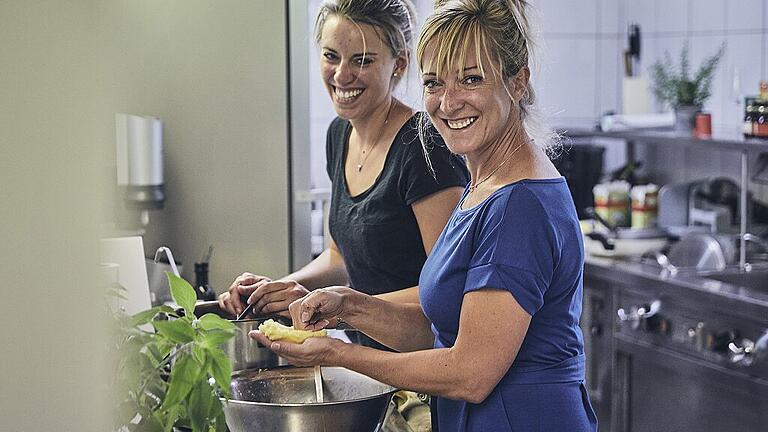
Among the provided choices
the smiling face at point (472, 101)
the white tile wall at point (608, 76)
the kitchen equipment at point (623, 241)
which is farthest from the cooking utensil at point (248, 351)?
the white tile wall at point (608, 76)

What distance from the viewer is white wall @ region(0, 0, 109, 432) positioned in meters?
0.49

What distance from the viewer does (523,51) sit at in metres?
1.53

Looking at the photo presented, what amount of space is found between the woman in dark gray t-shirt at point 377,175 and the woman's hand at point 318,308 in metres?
0.19

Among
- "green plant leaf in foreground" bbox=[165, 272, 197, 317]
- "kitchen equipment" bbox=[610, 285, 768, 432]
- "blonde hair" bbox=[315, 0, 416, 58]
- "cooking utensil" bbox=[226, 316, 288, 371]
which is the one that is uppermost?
"blonde hair" bbox=[315, 0, 416, 58]

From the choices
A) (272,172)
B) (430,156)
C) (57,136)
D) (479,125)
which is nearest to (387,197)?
(430,156)

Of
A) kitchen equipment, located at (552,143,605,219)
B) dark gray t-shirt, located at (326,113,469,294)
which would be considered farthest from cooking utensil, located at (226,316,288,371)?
kitchen equipment, located at (552,143,605,219)

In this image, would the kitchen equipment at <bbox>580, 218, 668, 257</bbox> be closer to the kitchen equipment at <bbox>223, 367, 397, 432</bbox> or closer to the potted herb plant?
the potted herb plant

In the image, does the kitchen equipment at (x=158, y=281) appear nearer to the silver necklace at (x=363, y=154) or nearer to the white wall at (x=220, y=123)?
the white wall at (x=220, y=123)

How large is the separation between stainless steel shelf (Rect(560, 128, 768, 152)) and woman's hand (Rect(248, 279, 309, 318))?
4.93 ft

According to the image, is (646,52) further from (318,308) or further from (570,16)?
(318,308)

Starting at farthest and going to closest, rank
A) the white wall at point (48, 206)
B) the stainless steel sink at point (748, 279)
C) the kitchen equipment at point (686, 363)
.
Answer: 1. the stainless steel sink at point (748, 279)
2. the kitchen equipment at point (686, 363)
3. the white wall at point (48, 206)

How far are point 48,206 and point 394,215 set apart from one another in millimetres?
1337

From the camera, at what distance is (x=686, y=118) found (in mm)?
3824

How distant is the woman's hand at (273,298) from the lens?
5.72 ft
